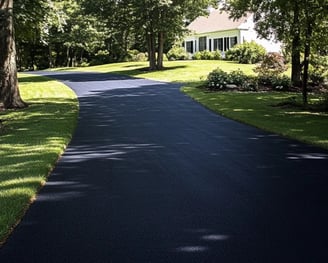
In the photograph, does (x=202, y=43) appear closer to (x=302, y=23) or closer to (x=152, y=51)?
(x=152, y=51)

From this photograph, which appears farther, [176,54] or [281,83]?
[176,54]

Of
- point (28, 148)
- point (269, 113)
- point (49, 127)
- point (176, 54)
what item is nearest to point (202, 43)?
point (176, 54)

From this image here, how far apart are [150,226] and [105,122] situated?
8.79 metres

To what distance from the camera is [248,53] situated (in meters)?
45.5

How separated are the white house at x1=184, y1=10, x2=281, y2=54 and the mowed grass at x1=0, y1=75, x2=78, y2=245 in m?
33.3

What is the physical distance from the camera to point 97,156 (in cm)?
903

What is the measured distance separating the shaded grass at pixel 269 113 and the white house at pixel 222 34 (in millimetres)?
27282

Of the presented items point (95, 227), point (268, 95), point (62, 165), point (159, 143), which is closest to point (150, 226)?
point (95, 227)

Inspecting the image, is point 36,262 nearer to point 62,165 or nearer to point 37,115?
point 62,165

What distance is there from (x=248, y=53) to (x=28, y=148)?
37.9 meters

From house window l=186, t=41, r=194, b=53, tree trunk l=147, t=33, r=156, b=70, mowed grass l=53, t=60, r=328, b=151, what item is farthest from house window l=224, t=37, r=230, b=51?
mowed grass l=53, t=60, r=328, b=151

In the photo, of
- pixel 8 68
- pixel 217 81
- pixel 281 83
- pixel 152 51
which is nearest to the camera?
pixel 8 68

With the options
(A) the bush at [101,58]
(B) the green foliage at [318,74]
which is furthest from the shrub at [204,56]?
(B) the green foliage at [318,74]

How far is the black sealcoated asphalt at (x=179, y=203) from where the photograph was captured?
14.8 feet
